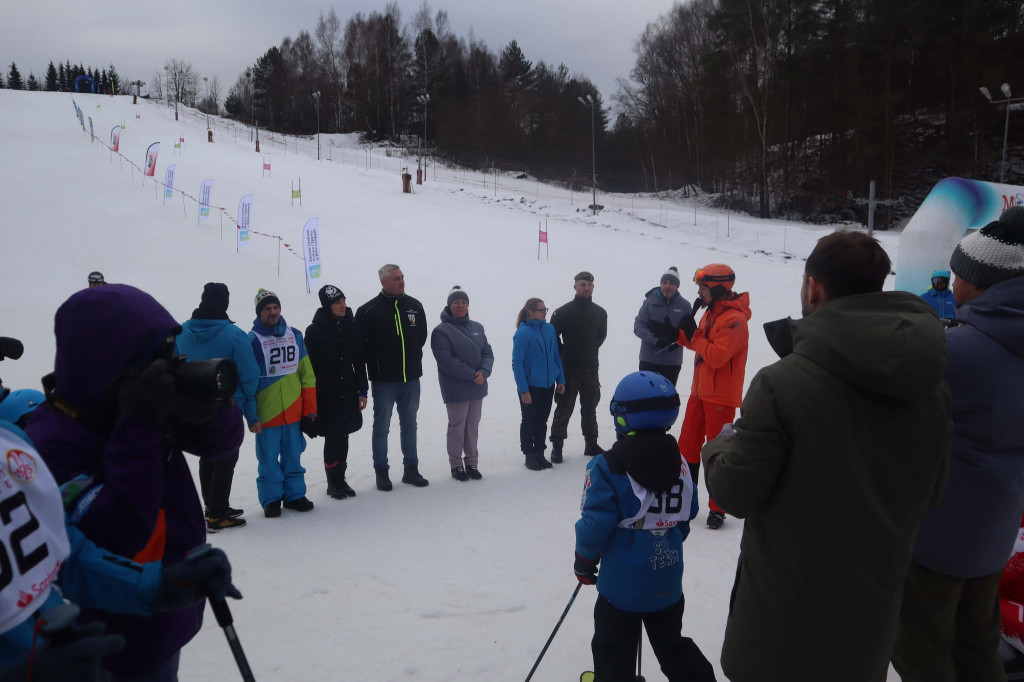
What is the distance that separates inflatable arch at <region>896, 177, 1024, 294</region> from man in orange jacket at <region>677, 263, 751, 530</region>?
7.32 m

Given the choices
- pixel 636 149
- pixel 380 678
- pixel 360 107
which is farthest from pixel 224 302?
pixel 360 107

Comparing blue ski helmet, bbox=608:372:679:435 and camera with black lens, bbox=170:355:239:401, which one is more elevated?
camera with black lens, bbox=170:355:239:401

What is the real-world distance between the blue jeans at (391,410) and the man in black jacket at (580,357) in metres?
1.49

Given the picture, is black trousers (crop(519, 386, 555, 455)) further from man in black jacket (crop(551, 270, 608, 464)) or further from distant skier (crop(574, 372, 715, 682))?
distant skier (crop(574, 372, 715, 682))

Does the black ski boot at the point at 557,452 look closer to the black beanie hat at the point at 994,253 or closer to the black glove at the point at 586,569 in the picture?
the black glove at the point at 586,569

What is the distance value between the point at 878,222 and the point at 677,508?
1188 inches

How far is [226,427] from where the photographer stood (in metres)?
2.06

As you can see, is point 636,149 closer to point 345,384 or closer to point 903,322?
point 345,384

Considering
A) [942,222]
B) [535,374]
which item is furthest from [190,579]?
[942,222]

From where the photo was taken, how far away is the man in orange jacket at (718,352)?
4.73 m

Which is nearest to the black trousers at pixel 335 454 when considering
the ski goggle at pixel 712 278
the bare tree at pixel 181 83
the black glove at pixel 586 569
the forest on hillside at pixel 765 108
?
the ski goggle at pixel 712 278

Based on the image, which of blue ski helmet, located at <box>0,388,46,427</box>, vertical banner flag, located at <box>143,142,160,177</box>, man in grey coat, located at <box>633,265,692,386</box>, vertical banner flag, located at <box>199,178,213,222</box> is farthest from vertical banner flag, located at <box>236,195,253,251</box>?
blue ski helmet, located at <box>0,388,46,427</box>

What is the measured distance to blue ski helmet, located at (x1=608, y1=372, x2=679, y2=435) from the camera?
2652mm

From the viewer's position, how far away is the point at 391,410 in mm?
6215
